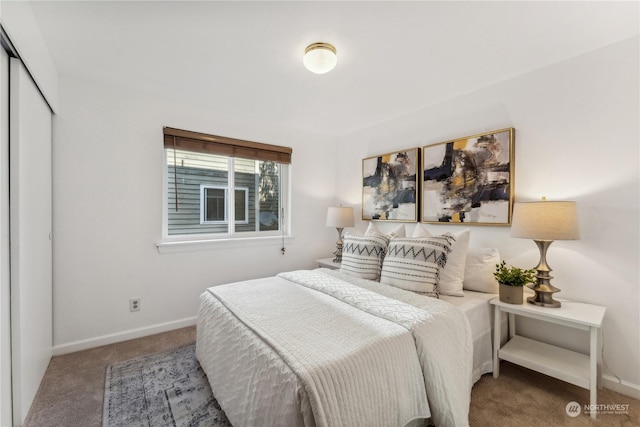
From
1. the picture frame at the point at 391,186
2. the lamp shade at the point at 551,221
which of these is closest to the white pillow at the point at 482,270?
the lamp shade at the point at 551,221

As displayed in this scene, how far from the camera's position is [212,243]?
2.98 m

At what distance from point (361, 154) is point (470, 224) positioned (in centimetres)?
164

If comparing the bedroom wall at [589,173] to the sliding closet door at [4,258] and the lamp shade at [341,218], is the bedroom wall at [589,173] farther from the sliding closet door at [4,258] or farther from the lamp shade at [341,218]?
the sliding closet door at [4,258]

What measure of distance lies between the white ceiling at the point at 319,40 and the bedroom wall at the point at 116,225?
265mm

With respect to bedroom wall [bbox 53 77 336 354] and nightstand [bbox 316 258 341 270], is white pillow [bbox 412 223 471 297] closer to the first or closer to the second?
nightstand [bbox 316 258 341 270]

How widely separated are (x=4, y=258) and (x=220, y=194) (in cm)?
186

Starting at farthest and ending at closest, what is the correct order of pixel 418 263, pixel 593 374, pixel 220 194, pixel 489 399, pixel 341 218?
pixel 341 218 < pixel 220 194 < pixel 418 263 < pixel 489 399 < pixel 593 374

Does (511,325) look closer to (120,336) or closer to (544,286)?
(544,286)

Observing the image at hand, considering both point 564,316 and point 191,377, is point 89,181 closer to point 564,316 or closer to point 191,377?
point 191,377

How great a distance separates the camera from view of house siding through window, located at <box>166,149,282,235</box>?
289 centimetres

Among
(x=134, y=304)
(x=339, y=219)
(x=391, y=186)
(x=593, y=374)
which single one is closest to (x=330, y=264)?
(x=339, y=219)

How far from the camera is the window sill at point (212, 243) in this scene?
273cm

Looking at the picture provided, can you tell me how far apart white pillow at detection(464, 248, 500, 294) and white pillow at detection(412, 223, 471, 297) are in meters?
0.12

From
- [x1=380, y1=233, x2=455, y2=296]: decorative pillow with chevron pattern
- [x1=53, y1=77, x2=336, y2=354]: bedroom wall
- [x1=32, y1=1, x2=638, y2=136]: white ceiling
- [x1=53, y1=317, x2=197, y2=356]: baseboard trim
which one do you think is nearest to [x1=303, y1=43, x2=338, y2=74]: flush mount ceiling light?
[x1=32, y1=1, x2=638, y2=136]: white ceiling
